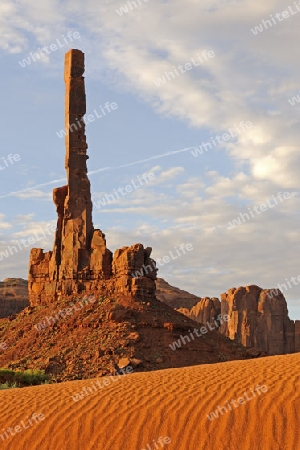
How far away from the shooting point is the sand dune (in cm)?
962

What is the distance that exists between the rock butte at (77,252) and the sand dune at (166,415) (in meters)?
28.0

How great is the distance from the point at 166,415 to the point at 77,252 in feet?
112

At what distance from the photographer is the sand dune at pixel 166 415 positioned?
9625 millimetres

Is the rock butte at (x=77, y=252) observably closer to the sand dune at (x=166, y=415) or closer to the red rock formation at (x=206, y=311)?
the sand dune at (x=166, y=415)

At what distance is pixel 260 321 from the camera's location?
7019 centimetres

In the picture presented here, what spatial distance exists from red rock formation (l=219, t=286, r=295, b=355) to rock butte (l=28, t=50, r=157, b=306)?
28627 millimetres

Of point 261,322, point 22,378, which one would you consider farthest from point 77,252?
point 261,322

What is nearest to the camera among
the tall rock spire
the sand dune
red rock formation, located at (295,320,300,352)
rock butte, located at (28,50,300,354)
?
the sand dune

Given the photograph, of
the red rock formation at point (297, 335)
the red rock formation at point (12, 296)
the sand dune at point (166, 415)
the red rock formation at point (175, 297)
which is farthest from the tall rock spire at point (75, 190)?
the red rock formation at point (175, 297)

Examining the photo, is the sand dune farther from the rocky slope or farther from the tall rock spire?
the tall rock spire

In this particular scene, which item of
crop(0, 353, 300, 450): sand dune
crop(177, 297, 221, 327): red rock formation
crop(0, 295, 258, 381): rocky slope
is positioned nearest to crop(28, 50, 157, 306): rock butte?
crop(0, 295, 258, 381): rocky slope

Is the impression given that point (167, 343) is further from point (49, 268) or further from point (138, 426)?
point (138, 426)

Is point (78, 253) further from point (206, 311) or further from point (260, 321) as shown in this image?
point (206, 311)

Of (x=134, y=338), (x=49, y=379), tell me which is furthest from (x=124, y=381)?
(x=134, y=338)
